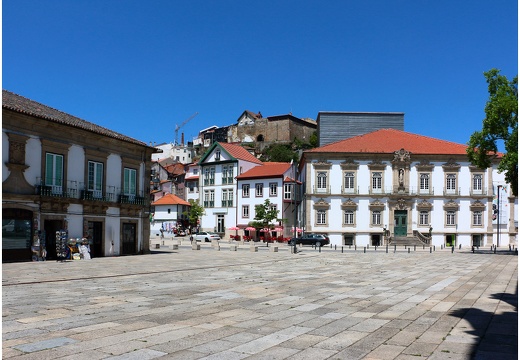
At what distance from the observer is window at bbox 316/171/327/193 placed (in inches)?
2330

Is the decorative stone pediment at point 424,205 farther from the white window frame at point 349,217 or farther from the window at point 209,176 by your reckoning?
the window at point 209,176

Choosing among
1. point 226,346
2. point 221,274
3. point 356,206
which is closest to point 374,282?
point 221,274

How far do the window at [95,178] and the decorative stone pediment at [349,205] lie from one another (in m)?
34.5

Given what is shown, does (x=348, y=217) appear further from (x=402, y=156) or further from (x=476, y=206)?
(x=476, y=206)

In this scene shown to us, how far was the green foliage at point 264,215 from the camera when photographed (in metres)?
63.5

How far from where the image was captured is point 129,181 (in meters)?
32.7

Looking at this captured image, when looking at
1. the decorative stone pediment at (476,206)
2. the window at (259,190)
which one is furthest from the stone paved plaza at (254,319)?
the window at (259,190)

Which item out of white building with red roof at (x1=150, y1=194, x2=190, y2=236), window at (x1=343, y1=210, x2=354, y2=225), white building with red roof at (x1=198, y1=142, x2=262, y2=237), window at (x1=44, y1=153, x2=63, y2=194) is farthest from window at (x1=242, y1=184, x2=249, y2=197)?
window at (x1=44, y1=153, x2=63, y2=194)

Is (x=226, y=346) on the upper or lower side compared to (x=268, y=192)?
lower

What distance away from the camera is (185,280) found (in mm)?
17109

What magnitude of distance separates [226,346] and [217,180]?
221ft

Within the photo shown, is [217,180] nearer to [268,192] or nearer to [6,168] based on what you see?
[268,192]

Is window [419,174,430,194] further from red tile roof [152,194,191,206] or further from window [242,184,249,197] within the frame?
red tile roof [152,194,191,206]

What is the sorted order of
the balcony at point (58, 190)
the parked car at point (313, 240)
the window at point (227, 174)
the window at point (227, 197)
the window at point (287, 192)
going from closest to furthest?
the balcony at point (58, 190)
the parked car at point (313, 240)
the window at point (287, 192)
the window at point (227, 197)
the window at point (227, 174)
